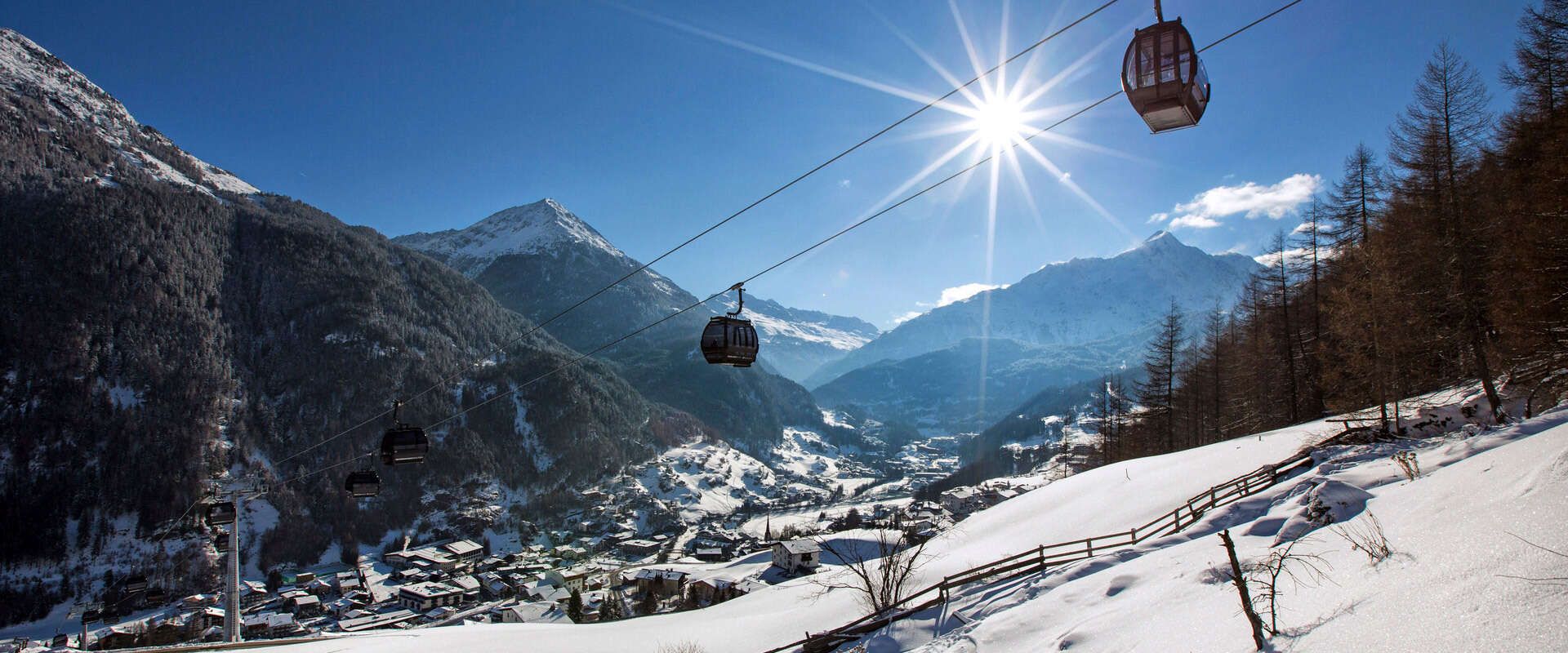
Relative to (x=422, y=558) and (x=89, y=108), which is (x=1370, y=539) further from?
(x=89, y=108)

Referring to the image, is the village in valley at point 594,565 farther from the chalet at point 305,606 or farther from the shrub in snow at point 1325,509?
the shrub in snow at point 1325,509

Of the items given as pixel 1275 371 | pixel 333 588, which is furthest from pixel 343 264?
pixel 1275 371

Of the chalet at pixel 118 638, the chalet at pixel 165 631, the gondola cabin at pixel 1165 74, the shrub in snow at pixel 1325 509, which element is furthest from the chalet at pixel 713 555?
the gondola cabin at pixel 1165 74

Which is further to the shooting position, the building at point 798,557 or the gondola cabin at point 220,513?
the building at point 798,557

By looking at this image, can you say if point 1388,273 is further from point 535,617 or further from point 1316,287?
point 535,617

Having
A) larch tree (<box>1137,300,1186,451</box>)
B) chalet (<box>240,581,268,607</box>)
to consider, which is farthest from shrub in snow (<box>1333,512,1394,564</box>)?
chalet (<box>240,581,268,607</box>)

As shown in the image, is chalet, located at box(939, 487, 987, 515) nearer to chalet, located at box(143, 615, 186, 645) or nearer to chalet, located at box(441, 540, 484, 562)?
chalet, located at box(441, 540, 484, 562)
